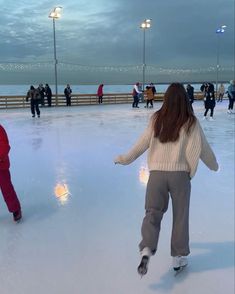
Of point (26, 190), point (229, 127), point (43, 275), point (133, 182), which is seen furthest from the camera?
point (229, 127)

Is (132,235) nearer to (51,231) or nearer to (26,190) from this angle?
(51,231)

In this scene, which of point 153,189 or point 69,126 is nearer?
point 153,189

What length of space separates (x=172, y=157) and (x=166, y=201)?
32cm

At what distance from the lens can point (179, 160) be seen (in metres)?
2.57

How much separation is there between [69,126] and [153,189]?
9.84 meters

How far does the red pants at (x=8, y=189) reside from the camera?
3.72 metres

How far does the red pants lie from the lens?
3.72m

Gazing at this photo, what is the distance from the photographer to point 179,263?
109 inches

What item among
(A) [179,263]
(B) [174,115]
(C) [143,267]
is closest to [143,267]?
(C) [143,267]

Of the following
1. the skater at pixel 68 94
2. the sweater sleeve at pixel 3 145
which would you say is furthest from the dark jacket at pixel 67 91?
the sweater sleeve at pixel 3 145

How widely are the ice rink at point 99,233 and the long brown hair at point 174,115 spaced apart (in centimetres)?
103

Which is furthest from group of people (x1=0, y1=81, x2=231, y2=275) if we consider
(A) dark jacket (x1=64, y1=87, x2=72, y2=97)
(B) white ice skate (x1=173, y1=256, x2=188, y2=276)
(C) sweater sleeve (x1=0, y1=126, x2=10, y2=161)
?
(A) dark jacket (x1=64, y1=87, x2=72, y2=97)

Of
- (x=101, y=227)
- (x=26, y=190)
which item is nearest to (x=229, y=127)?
(x=26, y=190)

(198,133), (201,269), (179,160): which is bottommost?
(201,269)
